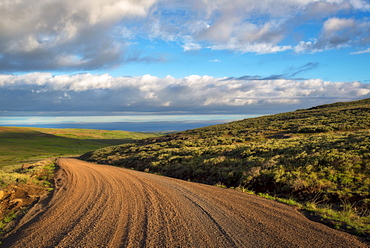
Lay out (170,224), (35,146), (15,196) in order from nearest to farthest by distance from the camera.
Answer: (170,224) < (15,196) < (35,146)

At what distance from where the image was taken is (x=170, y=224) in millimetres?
6633

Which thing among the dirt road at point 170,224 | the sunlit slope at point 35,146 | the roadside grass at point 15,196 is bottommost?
the sunlit slope at point 35,146

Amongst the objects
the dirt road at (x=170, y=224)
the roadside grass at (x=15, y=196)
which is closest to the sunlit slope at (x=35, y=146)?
the roadside grass at (x=15, y=196)

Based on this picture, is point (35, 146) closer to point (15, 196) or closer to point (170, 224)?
point (15, 196)

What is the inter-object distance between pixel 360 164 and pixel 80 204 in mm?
14413

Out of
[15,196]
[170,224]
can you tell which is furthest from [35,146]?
[170,224]

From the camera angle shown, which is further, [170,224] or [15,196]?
[15,196]

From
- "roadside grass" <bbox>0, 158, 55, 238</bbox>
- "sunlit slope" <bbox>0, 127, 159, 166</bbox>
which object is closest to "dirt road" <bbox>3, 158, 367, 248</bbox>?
"roadside grass" <bbox>0, 158, 55, 238</bbox>

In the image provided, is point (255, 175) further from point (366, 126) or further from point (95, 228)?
point (366, 126)

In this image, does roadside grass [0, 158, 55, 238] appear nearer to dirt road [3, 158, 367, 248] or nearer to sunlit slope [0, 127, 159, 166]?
dirt road [3, 158, 367, 248]

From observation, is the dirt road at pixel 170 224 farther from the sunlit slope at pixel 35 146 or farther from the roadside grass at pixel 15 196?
the sunlit slope at pixel 35 146

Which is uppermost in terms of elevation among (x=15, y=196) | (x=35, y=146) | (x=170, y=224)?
(x=170, y=224)

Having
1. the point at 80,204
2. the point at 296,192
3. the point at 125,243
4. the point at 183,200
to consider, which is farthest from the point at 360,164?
the point at 80,204

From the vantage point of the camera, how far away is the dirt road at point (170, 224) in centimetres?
553
